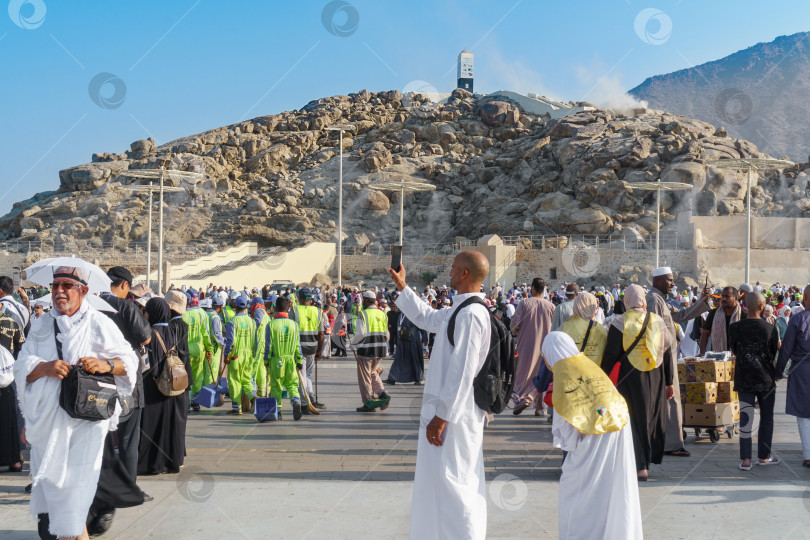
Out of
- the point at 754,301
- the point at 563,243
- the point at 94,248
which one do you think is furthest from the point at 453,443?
the point at 94,248

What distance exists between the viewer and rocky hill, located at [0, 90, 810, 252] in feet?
159

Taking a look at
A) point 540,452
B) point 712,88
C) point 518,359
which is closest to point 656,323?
point 540,452

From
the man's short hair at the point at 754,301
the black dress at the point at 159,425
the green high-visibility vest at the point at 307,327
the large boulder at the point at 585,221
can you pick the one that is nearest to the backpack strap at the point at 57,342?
the black dress at the point at 159,425

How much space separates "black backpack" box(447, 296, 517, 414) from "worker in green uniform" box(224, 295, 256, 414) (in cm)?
595

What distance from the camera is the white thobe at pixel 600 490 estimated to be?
416cm

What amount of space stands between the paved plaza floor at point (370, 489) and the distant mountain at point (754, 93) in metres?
127

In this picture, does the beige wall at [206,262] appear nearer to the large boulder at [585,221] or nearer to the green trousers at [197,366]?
the large boulder at [585,221]

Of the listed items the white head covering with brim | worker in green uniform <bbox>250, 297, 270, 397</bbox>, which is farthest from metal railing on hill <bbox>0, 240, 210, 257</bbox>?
the white head covering with brim

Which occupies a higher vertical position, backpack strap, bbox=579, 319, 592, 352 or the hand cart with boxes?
backpack strap, bbox=579, 319, 592, 352

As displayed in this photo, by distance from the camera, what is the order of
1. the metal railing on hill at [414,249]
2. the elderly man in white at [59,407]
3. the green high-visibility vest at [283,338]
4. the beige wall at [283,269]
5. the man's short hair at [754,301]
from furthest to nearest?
the metal railing on hill at [414,249] < the beige wall at [283,269] < the green high-visibility vest at [283,338] < the man's short hair at [754,301] < the elderly man in white at [59,407]

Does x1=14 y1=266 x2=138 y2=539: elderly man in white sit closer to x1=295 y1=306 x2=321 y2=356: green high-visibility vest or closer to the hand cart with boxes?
x1=295 y1=306 x2=321 y2=356: green high-visibility vest

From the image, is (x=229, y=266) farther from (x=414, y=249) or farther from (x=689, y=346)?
(x=689, y=346)

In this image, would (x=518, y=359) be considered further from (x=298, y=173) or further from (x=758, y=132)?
(x=758, y=132)

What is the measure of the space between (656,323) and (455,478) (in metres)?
2.93
